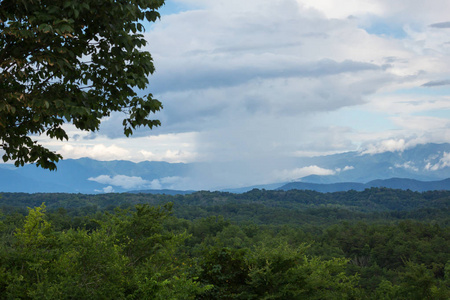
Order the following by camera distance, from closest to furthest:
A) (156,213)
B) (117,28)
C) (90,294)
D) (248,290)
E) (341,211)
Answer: (117,28)
(90,294)
(248,290)
(156,213)
(341,211)

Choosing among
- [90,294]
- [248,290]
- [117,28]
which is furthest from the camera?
[248,290]

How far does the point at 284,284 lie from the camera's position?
1212 cm

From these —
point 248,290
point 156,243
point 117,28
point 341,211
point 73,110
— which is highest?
point 117,28

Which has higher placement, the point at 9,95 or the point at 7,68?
the point at 7,68

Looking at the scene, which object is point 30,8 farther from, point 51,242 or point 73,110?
point 51,242

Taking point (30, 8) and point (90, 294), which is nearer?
point (30, 8)

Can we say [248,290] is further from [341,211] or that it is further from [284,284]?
[341,211]

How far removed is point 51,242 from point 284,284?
6.46 metres

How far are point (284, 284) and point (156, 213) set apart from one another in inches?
273

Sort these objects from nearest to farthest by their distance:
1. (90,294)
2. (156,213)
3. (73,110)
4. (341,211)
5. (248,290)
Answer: (73,110) → (90,294) → (248,290) → (156,213) → (341,211)

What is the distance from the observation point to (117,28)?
289 inches

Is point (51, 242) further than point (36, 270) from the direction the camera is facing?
Yes

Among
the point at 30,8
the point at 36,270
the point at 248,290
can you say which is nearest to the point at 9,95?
the point at 30,8

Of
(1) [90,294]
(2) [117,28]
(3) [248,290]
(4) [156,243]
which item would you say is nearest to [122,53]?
(2) [117,28]
